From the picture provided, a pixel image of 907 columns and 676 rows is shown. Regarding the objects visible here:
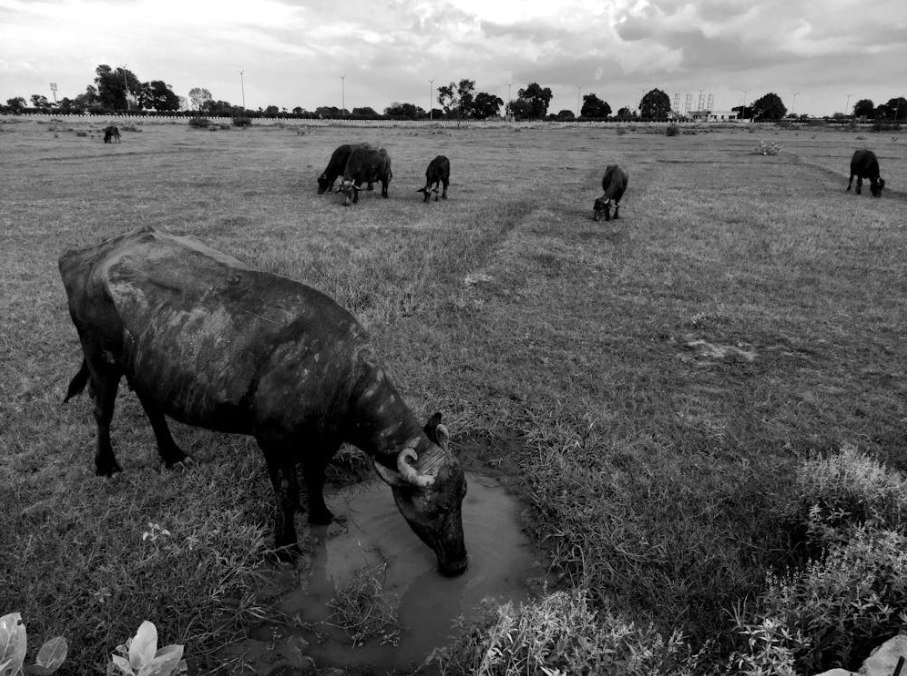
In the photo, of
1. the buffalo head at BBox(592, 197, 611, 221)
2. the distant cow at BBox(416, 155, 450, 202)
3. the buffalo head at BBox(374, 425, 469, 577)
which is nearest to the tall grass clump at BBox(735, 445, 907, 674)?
the buffalo head at BBox(374, 425, 469, 577)

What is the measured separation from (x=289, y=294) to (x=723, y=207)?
56.7 ft

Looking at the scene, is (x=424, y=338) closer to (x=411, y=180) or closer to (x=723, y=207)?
(x=723, y=207)

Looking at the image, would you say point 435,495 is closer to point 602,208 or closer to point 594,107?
point 602,208

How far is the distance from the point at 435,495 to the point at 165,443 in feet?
8.98

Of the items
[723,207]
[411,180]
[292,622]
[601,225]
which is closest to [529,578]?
Answer: [292,622]

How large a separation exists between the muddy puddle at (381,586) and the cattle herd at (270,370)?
226 millimetres

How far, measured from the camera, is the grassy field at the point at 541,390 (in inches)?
155

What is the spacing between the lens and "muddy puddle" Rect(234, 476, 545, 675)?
3.59 meters

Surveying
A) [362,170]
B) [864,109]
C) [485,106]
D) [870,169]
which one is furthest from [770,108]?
[362,170]

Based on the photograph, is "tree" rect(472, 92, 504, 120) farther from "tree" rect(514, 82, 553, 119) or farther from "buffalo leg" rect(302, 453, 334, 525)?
"buffalo leg" rect(302, 453, 334, 525)

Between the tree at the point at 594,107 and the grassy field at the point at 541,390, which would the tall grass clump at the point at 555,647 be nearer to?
the grassy field at the point at 541,390

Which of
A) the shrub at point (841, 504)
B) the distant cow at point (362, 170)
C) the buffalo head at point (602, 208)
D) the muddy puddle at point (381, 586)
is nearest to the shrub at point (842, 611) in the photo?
the shrub at point (841, 504)

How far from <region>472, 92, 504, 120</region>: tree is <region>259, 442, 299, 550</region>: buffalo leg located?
→ 11587 cm

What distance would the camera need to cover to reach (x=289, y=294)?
4059 mm
